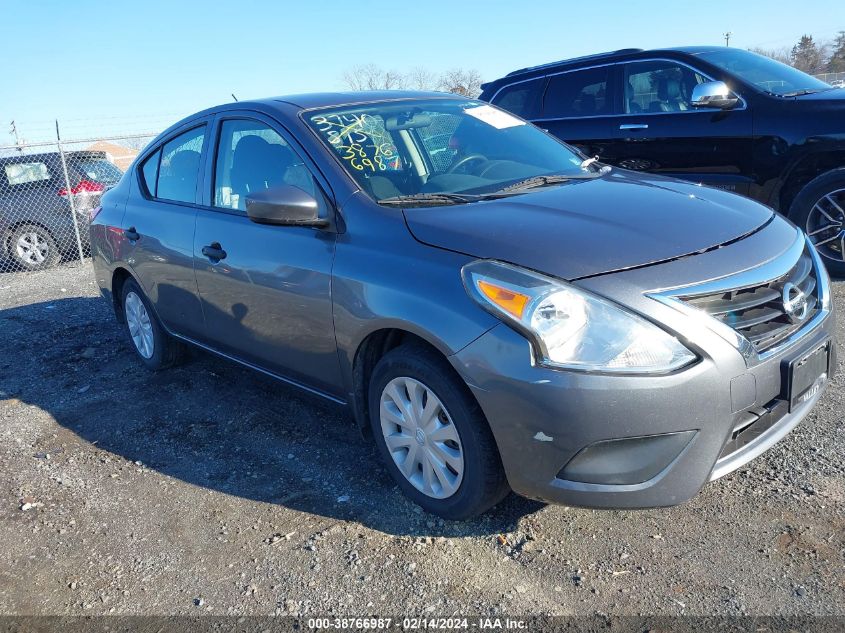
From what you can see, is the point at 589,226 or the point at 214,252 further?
the point at 214,252

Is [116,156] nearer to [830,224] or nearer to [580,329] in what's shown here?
[830,224]

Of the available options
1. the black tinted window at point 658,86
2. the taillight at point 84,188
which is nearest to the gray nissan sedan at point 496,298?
the black tinted window at point 658,86

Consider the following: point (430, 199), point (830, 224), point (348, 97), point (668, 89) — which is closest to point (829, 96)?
point (830, 224)

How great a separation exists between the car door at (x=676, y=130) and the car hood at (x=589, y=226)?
296 centimetres

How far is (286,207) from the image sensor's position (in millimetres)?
3105

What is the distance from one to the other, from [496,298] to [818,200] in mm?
4193

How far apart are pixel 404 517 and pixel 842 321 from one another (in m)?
3.52

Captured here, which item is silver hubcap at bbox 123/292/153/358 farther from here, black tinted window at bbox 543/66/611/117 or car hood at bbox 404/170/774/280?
black tinted window at bbox 543/66/611/117

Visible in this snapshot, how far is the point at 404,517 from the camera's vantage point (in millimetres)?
3059

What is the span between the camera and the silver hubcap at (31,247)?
9883 mm

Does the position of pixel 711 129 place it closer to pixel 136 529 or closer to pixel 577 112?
pixel 577 112

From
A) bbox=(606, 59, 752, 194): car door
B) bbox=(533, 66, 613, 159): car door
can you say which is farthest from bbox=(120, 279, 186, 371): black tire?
bbox=(606, 59, 752, 194): car door

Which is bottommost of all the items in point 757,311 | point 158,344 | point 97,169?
point 158,344

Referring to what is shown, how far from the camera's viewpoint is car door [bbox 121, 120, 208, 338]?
4.17 meters
